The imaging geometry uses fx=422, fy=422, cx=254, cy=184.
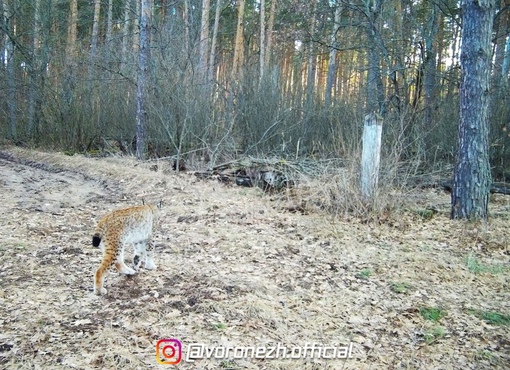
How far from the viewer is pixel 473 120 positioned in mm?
6371

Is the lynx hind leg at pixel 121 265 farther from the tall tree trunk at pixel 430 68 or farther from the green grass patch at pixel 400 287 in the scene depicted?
the tall tree trunk at pixel 430 68

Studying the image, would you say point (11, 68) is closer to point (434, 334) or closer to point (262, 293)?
point (262, 293)

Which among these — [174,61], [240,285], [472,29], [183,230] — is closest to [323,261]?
[240,285]

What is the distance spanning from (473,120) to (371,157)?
159 cm

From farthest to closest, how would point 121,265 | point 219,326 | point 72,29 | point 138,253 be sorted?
1. point 72,29
2. point 138,253
3. point 121,265
4. point 219,326

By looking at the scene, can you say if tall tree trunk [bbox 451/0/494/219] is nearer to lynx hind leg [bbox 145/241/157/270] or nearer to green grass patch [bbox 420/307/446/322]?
green grass patch [bbox 420/307/446/322]

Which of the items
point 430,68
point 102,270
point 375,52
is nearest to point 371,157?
point 102,270

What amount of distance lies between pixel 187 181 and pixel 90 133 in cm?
677

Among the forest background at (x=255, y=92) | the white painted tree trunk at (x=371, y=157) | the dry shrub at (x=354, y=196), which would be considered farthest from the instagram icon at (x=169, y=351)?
the forest background at (x=255, y=92)

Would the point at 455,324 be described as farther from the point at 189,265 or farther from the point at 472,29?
the point at 472,29

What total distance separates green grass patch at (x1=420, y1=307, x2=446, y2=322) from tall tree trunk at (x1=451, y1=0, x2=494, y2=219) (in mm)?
3159

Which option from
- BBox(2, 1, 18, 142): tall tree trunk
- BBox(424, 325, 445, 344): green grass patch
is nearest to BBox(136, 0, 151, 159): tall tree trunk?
BBox(2, 1, 18, 142): tall tree trunk

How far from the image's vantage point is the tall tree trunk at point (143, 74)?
10.9 metres

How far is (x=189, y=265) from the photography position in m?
4.50
